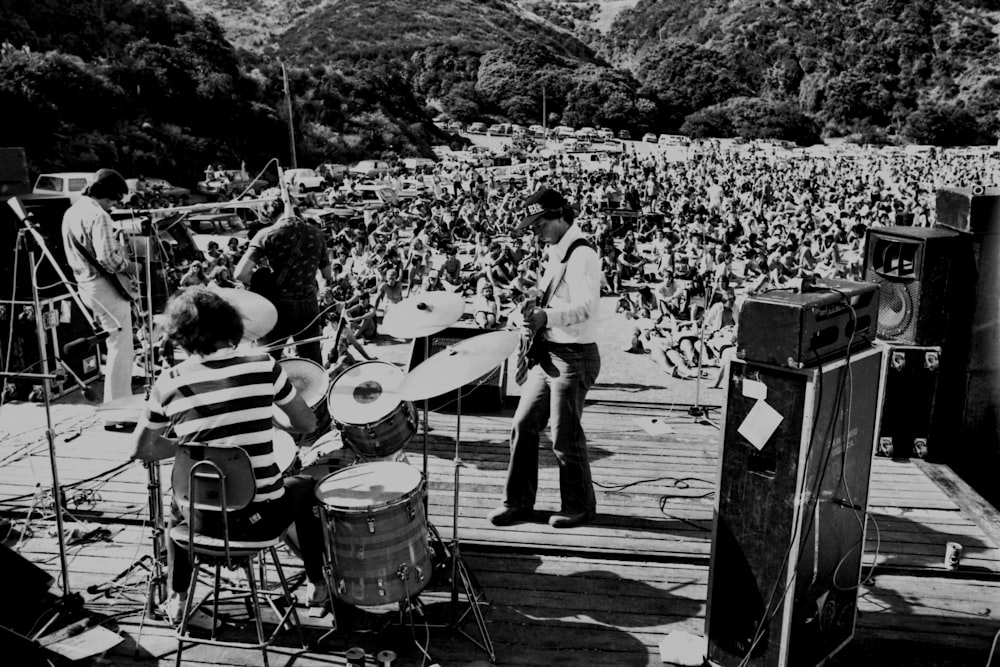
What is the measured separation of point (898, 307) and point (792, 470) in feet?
10.2

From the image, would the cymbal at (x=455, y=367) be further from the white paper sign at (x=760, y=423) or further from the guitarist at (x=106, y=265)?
the guitarist at (x=106, y=265)

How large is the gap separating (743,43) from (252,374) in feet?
392

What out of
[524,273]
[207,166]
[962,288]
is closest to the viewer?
[962,288]

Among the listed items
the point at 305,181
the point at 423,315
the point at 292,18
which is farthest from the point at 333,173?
the point at 292,18

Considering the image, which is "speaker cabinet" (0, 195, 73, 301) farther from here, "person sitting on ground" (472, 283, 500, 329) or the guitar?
"person sitting on ground" (472, 283, 500, 329)

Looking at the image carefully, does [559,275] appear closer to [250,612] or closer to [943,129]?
[250,612]

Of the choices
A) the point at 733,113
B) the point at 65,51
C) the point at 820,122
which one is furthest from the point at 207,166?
the point at 820,122

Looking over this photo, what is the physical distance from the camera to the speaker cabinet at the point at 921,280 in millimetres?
5344

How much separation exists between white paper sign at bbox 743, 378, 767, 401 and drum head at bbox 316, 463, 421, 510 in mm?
1319

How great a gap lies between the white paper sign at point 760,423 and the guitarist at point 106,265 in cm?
395

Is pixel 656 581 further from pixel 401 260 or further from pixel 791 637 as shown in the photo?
pixel 401 260

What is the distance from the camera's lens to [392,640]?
3.53 m

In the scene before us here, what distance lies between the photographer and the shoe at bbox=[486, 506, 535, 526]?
4.54 meters

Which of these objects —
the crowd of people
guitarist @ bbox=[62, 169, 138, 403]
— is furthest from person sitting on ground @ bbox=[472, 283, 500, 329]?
guitarist @ bbox=[62, 169, 138, 403]
